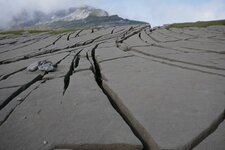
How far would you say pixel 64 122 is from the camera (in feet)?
8.66

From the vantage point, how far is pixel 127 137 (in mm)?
2246

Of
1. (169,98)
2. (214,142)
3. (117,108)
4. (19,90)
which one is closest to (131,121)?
(117,108)

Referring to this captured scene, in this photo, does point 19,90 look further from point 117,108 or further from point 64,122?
point 117,108

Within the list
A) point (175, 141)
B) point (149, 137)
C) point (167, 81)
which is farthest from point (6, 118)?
point (167, 81)

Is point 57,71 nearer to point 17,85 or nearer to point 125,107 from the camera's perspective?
point 17,85

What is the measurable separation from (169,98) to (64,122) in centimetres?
128

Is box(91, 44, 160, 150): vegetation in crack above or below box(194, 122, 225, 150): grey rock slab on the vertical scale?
below

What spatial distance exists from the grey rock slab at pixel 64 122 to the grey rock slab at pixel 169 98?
0.28 m

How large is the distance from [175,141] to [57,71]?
3128 mm

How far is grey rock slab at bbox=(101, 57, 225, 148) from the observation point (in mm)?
2344

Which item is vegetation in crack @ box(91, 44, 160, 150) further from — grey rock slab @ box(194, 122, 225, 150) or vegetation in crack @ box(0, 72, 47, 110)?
vegetation in crack @ box(0, 72, 47, 110)

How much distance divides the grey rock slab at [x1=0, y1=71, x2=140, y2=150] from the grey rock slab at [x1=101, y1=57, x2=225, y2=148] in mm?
276

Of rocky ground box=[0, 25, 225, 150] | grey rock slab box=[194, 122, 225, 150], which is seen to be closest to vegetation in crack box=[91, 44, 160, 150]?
rocky ground box=[0, 25, 225, 150]

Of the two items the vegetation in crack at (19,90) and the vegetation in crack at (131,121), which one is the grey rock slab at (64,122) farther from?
the vegetation in crack at (19,90)
